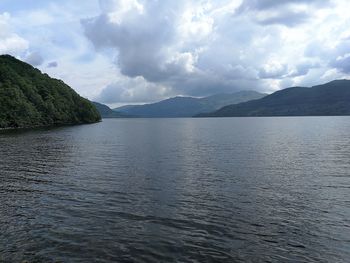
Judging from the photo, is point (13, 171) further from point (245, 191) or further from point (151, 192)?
point (245, 191)

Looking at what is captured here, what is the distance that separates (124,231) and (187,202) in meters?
9.23

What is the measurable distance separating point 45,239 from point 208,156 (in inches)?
1827

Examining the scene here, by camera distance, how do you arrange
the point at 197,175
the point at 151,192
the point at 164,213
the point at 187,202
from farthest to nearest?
1. the point at 197,175
2. the point at 151,192
3. the point at 187,202
4. the point at 164,213

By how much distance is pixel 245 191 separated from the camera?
1443 inches

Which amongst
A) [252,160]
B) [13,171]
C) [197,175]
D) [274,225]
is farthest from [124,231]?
[252,160]

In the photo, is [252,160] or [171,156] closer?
[252,160]

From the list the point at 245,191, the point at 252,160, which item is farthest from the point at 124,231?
the point at 252,160

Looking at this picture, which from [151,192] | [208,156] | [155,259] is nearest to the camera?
[155,259]

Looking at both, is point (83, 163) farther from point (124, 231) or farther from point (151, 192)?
point (124, 231)

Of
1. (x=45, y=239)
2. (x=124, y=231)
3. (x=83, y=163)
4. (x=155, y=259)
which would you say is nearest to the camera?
(x=155, y=259)

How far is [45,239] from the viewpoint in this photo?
2281 cm

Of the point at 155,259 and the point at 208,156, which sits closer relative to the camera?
the point at 155,259

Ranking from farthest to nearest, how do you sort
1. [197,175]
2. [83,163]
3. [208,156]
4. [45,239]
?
[208,156]
[83,163]
[197,175]
[45,239]

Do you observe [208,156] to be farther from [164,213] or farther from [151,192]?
[164,213]
